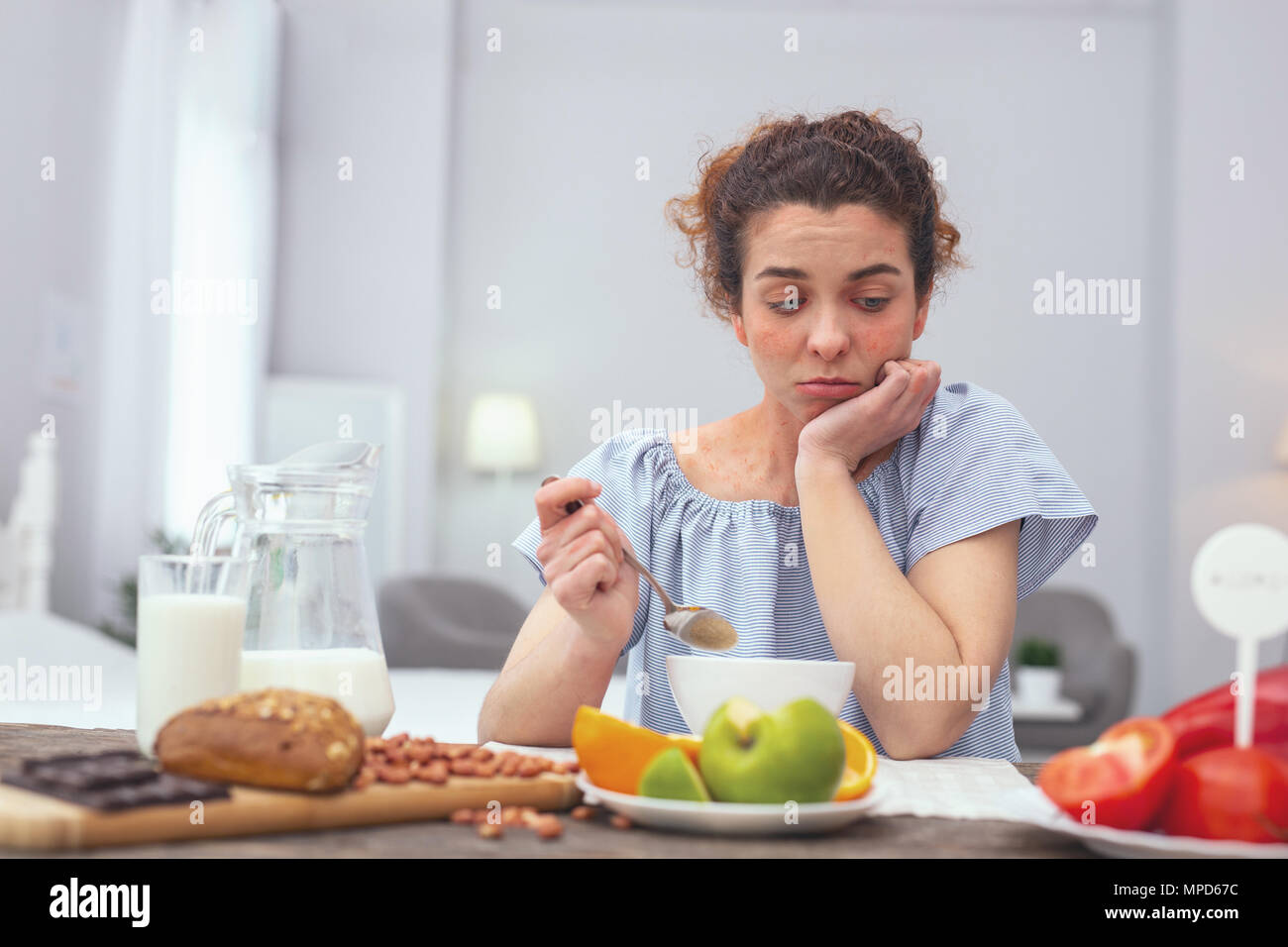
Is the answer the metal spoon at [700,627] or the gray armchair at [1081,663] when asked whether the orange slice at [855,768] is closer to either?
the metal spoon at [700,627]

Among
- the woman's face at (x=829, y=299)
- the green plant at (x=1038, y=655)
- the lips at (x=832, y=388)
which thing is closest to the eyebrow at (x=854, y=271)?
the woman's face at (x=829, y=299)

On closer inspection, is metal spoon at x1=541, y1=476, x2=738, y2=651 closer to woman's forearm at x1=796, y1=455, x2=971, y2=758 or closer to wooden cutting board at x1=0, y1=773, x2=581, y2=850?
woman's forearm at x1=796, y1=455, x2=971, y2=758

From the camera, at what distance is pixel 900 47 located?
5.35m

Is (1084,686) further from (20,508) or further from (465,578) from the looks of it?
(20,508)

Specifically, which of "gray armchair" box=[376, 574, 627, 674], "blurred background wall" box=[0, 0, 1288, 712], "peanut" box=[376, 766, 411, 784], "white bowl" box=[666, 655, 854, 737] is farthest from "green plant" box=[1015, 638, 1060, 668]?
"peanut" box=[376, 766, 411, 784]

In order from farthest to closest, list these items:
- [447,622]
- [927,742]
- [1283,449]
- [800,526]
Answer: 1. [1283,449]
2. [447,622]
3. [800,526]
4. [927,742]

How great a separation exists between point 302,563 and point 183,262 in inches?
157

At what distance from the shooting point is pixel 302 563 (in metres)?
0.86

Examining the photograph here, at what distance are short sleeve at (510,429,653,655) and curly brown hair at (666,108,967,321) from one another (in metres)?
0.21

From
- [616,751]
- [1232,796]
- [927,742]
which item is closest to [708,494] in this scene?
[927,742]

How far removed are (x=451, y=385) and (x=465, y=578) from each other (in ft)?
4.12

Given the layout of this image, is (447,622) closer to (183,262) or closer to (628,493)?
(183,262)

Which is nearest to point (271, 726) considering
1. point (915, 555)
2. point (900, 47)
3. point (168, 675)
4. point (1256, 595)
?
point (168, 675)

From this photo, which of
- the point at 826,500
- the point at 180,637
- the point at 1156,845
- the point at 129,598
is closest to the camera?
the point at 1156,845
